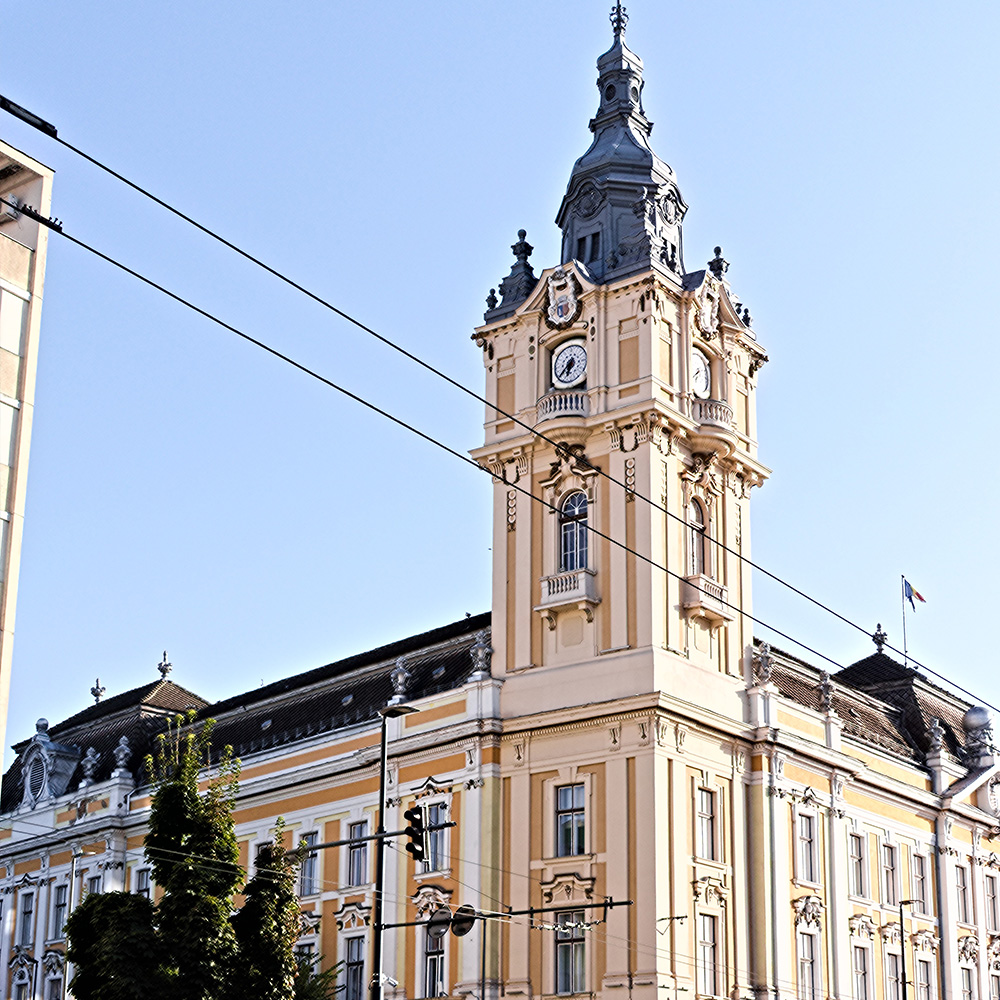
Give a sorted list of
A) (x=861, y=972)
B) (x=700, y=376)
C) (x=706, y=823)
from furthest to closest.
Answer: (x=700, y=376)
(x=861, y=972)
(x=706, y=823)

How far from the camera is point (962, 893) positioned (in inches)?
2352

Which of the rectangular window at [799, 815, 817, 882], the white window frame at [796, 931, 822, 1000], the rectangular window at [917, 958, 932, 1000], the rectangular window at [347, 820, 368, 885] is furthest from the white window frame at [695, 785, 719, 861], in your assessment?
the rectangular window at [917, 958, 932, 1000]

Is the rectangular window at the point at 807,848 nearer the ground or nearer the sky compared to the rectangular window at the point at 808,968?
nearer the sky

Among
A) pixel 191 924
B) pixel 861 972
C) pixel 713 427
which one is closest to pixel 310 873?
pixel 861 972

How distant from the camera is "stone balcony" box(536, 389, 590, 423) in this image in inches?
2045

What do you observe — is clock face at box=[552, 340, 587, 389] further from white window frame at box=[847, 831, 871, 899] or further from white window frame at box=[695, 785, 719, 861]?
white window frame at box=[847, 831, 871, 899]

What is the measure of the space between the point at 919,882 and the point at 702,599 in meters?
14.0

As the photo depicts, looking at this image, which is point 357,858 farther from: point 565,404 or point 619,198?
point 619,198

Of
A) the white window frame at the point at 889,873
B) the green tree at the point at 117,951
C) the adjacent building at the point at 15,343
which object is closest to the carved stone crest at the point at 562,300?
the white window frame at the point at 889,873

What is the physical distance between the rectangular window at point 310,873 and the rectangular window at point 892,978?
680 inches

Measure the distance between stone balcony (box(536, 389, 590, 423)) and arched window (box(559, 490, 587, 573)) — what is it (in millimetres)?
2288

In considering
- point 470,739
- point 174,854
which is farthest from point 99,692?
point 174,854

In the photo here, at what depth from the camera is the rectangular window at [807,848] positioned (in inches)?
2037

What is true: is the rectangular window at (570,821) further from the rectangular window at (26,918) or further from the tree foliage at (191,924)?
the rectangular window at (26,918)
